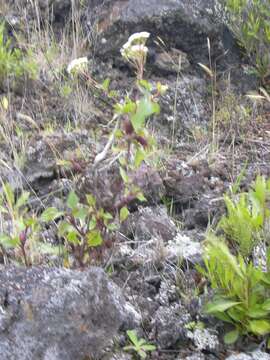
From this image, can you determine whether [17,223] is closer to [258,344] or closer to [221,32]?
[258,344]

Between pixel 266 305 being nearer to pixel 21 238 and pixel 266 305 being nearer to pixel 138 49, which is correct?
pixel 21 238

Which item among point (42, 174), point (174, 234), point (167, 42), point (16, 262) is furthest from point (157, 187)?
point (167, 42)

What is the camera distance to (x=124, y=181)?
2.30 m

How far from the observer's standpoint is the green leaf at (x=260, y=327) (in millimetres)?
1941

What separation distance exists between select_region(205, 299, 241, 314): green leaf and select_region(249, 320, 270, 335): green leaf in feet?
0.27

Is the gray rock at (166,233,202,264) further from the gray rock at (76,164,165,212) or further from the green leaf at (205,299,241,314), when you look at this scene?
the green leaf at (205,299,241,314)

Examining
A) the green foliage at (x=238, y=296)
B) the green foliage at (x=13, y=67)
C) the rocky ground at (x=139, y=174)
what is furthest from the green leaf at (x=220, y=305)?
the green foliage at (x=13, y=67)

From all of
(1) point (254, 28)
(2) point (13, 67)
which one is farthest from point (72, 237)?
(1) point (254, 28)

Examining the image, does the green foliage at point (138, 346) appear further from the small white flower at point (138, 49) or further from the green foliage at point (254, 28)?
the green foliage at point (254, 28)

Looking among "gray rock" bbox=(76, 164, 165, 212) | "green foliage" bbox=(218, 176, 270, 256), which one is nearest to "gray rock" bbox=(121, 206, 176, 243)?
"gray rock" bbox=(76, 164, 165, 212)

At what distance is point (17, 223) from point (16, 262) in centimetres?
17

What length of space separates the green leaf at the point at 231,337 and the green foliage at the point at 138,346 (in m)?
0.24

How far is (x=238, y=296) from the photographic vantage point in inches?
78.8

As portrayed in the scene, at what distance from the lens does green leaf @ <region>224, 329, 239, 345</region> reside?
79.1 inches
